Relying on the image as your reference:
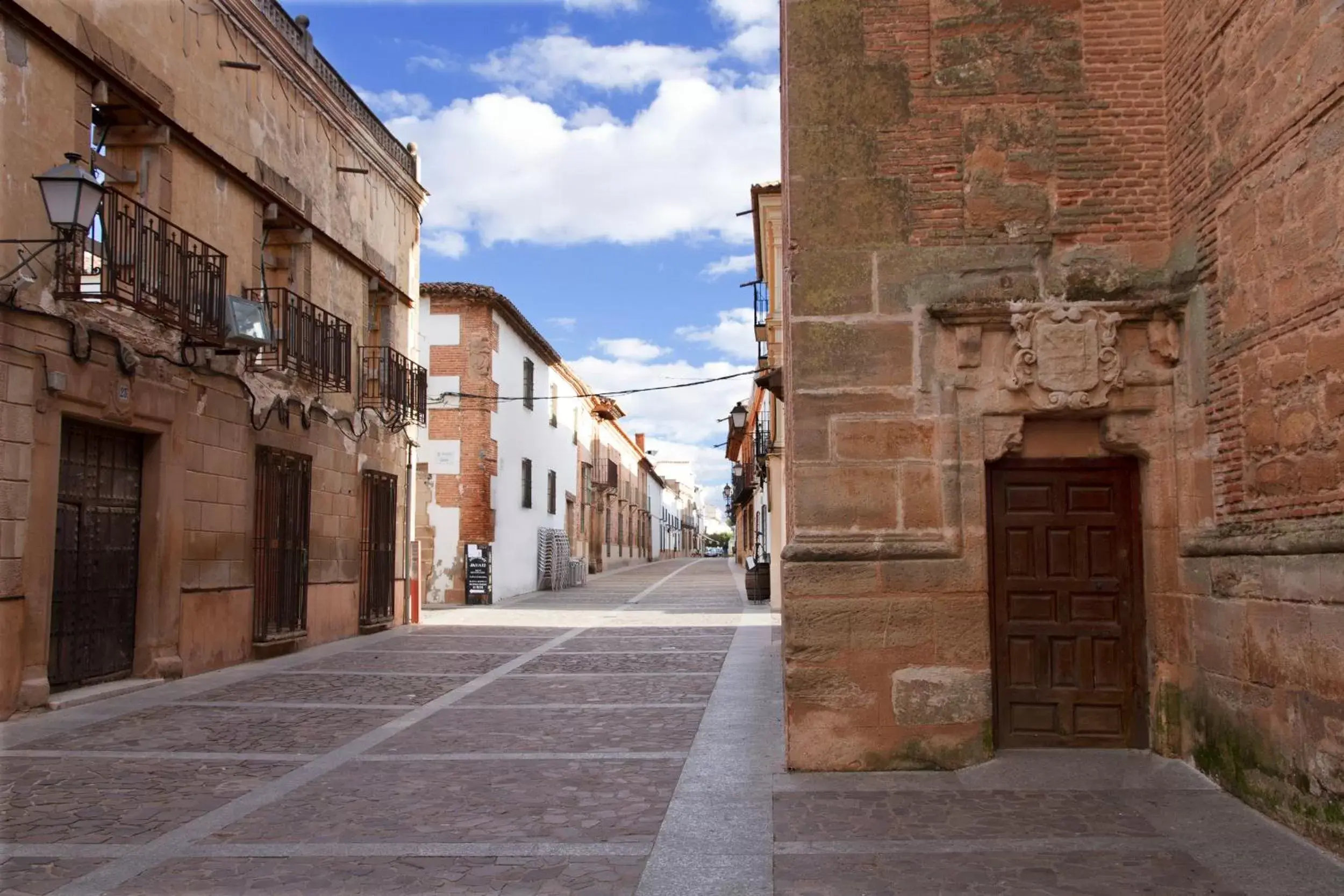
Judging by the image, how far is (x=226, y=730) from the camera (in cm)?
772

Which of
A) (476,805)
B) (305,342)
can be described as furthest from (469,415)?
(476,805)

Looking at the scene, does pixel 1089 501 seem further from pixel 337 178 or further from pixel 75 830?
pixel 337 178

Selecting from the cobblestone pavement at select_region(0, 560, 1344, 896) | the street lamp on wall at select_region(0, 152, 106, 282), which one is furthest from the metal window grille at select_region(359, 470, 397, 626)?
the street lamp on wall at select_region(0, 152, 106, 282)

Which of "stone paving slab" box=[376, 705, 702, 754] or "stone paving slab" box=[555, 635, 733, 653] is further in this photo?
"stone paving slab" box=[555, 635, 733, 653]

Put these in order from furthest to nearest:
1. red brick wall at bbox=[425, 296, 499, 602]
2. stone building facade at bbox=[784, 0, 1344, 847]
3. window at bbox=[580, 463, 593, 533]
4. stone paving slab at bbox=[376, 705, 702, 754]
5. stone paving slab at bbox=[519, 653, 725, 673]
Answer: window at bbox=[580, 463, 593, 533] < red brick wall at bbox=[425, 296, 499, 602] < stone paving slab at bbox=[519, 653, 725, 673] < stone paving slab at bbox=[376, 705, 702, 754] < stone building facade at bbox=[784, 0, 1344, 847]

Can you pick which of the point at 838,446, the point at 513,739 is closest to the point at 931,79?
the point at 838,446

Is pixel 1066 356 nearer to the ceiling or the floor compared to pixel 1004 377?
nearer to the ceiling

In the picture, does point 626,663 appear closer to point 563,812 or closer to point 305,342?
point 305,342

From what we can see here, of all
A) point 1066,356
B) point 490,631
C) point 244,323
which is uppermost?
point 244,323

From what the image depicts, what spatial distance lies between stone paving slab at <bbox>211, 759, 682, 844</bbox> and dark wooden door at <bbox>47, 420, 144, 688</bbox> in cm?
414

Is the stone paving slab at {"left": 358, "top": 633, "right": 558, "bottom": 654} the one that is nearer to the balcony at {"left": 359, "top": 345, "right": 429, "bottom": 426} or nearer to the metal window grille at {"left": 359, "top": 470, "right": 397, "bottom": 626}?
the metal window grille at {"left": 359, "top": 470, "right": 397, "bottom": 626}

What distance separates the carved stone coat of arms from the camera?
6.10 meters

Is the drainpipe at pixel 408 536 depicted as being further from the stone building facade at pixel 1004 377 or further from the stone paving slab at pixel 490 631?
the stone building facade at pixel 1004 377

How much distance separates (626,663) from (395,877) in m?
7.50
